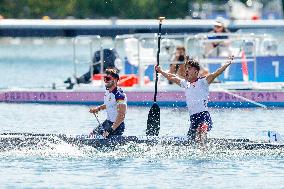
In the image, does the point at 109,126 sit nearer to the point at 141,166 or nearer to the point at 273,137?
the point at 141,166

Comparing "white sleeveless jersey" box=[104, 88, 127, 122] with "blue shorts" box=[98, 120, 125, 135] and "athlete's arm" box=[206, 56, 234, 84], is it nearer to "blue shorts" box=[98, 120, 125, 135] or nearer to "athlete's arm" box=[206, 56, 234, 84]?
"blue shorts" box=[98, 120, 125, 135]

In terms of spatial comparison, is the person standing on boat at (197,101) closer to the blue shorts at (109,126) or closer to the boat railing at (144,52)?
the blue shorts at (109,126)

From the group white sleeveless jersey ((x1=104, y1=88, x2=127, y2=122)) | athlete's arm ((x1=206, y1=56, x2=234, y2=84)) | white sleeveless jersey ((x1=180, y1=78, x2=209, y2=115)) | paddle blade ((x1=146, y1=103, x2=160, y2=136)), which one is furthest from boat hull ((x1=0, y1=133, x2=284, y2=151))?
paddle blade ((x1=146, y1=103, x2=160, y2=136))

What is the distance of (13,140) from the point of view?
83.8 feet

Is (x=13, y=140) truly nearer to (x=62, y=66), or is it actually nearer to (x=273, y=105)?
(x=273, y=105)

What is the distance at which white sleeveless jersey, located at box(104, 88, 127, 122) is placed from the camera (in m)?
24.9

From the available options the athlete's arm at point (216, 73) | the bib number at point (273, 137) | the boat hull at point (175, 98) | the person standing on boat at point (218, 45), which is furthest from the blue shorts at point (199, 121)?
the person standing on boat at point (218, 45)

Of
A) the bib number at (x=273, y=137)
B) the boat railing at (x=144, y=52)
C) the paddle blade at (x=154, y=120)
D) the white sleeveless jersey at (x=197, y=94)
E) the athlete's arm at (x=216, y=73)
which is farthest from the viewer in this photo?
the boat railing at (x=144, y=52)

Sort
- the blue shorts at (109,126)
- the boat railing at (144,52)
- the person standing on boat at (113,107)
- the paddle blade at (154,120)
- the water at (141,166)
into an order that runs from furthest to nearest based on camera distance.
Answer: the boat railing at (144,52) → the paddle blade at (154,120) → the blue shorts at (109,126) → the person standing on boat at (113,107) → the water at (141,166)

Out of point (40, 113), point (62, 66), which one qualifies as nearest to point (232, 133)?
point (40, 113)

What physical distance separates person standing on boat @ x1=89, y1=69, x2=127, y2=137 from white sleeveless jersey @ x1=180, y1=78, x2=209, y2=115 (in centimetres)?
110

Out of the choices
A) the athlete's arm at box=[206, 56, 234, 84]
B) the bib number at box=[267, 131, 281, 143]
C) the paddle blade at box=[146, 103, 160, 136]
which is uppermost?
the athlete's arm at box=[206, 56, 234, 84]

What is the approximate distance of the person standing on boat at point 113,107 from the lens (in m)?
24.9

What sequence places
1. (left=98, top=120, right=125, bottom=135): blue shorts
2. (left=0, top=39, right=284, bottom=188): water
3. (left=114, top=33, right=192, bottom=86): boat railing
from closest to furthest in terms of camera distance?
1. (left=0, top=39, right=284, bottom=188): water
2. (left=98, top=120, right=125, bottom=135): blue shorts
3. (left=114, top=33, right=192, bottom=86): boat railing
